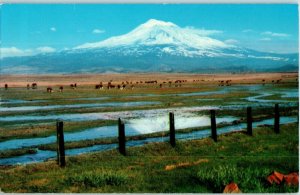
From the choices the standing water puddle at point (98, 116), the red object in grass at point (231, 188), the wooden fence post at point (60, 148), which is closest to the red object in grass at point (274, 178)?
the red object in grass at point (231, 188)

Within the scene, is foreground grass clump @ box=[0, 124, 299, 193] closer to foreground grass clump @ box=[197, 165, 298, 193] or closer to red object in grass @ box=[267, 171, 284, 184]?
foreground grass clump @ box=[197, 165, 298, 193]

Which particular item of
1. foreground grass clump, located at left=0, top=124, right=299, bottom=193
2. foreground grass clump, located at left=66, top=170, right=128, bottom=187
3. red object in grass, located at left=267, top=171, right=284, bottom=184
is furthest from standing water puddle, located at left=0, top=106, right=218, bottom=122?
red object in grass, located at left=267, top=171, right=284, bottom=184

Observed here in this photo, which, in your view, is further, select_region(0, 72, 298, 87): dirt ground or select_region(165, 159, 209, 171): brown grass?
select_region(0, 72, 298, 87): dirt ground

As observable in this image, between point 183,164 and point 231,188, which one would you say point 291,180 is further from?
point 183,164

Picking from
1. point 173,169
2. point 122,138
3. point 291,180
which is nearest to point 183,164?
point 173,169

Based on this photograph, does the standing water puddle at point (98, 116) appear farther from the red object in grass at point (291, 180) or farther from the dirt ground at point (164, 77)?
the red object in grass at point (291, 180)

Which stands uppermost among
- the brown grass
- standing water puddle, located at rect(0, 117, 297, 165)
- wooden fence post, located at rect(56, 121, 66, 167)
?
wooden fence post, located at rect(56, 121, 66, 167)
